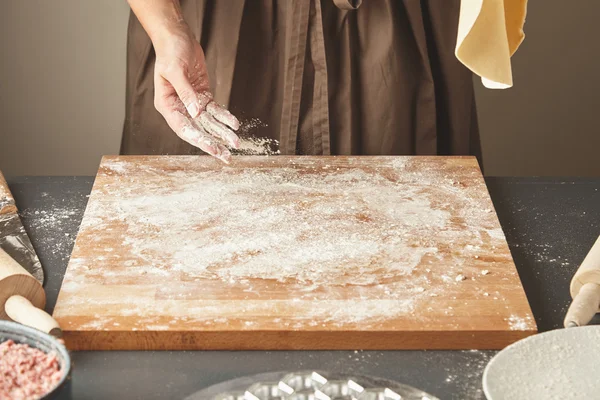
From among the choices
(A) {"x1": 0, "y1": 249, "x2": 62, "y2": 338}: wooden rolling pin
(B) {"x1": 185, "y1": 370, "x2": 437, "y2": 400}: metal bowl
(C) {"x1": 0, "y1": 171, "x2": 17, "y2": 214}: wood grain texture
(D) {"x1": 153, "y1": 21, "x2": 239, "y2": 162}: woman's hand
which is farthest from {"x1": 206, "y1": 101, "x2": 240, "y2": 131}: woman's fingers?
(B) {"x1": 185, "y1": 370, "x2": 437, "y2": 400}: metal bowl

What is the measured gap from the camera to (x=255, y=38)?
1563mm

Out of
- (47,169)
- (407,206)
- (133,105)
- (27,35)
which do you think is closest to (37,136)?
(47,169)

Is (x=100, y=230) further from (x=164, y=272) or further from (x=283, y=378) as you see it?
(x=283, y=378)

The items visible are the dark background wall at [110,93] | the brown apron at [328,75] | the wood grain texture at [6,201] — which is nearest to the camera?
the wood grain texture at [6,201]

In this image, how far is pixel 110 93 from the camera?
7.75 ft

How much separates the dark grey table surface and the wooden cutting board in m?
0.02

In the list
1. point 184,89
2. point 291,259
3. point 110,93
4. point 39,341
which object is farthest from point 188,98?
point 110,93

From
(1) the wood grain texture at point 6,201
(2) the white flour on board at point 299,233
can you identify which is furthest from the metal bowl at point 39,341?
(1) the wood grain texture at point 6,201

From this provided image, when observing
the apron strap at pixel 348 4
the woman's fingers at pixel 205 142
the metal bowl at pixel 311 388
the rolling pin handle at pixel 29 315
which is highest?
the apron strap at pixel 348 4

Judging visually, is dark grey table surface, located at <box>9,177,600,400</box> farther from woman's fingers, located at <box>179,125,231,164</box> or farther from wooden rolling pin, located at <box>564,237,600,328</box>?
woman's fingers, located at <box>179,125,231,164</box>

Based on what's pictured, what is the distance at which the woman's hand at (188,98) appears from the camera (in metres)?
1.32

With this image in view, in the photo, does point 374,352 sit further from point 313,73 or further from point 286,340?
point 313,73

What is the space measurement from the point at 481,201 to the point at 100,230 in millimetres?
568

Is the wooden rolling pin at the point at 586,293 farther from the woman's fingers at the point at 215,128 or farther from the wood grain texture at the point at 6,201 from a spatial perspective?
the wood grain texture at the point at 6,201
